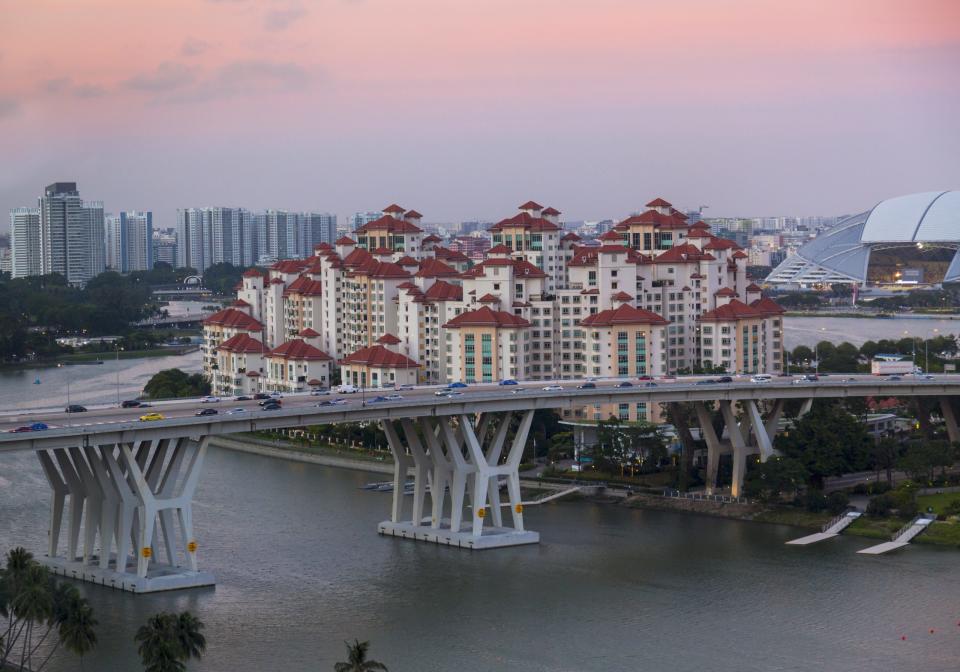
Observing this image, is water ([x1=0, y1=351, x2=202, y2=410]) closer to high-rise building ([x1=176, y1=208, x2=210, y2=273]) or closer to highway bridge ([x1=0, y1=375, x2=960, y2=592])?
highway bridge ([x1=0, y1=375, x2=960, y2=592])

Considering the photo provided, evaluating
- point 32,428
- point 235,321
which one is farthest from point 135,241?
point 32,428

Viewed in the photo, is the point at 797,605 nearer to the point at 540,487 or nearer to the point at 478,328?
the point at 540,487

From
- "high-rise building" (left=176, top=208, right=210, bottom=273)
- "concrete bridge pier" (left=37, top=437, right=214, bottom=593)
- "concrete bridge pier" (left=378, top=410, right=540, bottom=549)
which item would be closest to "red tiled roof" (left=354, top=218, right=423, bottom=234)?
"concrete bridge pier" (left=378, top=410, right=540, bottom=549)

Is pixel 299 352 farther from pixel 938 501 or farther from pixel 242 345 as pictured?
pixel 938 501

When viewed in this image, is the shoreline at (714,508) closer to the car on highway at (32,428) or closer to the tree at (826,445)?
the tree at (826,445)

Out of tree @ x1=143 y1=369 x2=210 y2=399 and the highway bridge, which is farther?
tree @ x1=143 y1=369 x2=210 y2=399

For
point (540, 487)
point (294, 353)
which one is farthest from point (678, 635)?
point (294, 353)
